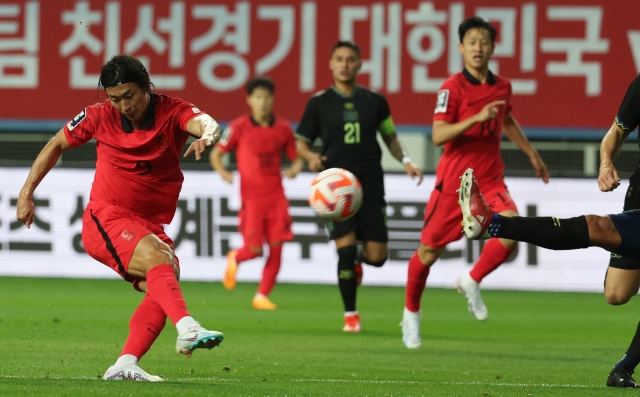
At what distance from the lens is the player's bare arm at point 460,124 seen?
8.27m

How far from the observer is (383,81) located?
17.3m

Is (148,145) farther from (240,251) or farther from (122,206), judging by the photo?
(240,251)

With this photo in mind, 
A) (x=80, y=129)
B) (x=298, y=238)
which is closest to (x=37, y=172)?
(x=80, y=129)

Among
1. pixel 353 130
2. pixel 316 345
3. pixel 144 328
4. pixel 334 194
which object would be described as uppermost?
pixel 353 130

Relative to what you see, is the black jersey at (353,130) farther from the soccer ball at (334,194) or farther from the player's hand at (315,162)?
the soccer ball at (334,194)

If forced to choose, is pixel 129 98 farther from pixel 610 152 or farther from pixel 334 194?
pixel 334 194

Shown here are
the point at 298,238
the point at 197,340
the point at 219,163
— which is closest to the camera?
the point at 197,340

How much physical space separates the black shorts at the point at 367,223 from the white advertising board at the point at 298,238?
14.7ft

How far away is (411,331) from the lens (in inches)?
359

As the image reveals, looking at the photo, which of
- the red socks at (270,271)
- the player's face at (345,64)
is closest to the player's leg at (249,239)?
the red socks at (270,271)

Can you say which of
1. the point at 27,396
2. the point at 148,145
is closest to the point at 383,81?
the point at 148,145

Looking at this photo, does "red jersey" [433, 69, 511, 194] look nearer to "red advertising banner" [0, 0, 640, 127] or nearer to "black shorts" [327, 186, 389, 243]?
"black shorts" [327, 186, 389, 243]

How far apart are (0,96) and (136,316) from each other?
40.3 feet

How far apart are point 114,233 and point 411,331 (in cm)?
343
